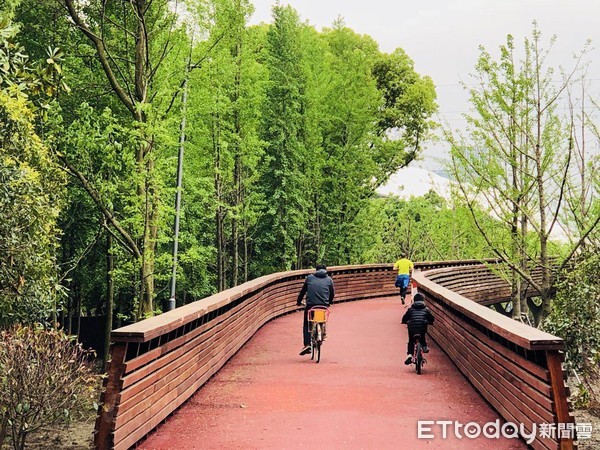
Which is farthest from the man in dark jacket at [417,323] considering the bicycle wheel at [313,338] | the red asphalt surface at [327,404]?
the bicycle wheel at [313,338]

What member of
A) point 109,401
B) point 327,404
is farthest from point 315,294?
point 109,401

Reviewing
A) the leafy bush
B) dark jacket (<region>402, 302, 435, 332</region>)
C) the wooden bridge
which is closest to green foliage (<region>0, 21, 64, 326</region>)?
the leafy bush

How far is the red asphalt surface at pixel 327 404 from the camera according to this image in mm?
7367

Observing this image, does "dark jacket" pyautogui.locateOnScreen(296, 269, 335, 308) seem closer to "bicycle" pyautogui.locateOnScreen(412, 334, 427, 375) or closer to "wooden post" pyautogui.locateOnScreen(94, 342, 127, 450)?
"bicycle" pyautogui.locateOnScreen(412, 334, 427, 375)

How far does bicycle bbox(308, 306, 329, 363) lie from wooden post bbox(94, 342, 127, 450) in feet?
21.9

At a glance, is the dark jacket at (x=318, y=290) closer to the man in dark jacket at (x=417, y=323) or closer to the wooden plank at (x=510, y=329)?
the man in dark jacket at (x=417, y=323)

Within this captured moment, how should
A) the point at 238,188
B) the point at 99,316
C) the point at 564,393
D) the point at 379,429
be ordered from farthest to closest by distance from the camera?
the point at 99,316
the point at 238,188
the point at 379,429
the point at 564,393

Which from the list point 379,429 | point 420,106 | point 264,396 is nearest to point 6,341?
point 264,396

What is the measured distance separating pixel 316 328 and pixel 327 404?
13.1 ft

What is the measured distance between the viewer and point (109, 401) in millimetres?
6254

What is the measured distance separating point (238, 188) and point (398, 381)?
1975 cm

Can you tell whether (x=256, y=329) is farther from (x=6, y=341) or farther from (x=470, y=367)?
(x=6, y=341)

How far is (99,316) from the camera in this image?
39.5 meters

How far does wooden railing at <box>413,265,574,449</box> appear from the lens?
243 inches
